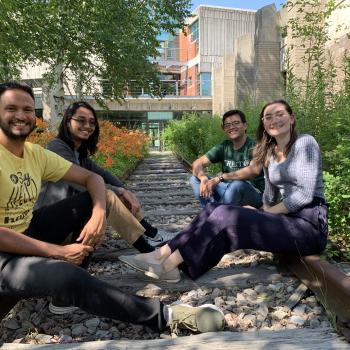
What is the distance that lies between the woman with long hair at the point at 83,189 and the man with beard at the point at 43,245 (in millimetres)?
346

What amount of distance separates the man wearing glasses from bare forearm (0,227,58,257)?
2.33 metres

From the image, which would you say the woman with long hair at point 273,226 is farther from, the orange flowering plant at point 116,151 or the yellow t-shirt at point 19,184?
the orange flowering plant at point 116,151

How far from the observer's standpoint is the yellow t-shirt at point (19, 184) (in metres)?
2.41

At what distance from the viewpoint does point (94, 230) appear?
9.14ft

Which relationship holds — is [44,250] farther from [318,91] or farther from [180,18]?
[180,18]

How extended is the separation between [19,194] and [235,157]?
279 cm

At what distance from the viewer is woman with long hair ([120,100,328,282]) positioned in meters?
2.85

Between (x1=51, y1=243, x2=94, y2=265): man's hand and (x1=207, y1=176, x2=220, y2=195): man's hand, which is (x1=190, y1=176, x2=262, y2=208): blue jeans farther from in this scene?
(x1=51, y1=243, x2=94, y2=265): man's hand

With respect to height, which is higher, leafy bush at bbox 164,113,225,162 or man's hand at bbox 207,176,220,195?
leafy bush at bbox 164,113,225,162

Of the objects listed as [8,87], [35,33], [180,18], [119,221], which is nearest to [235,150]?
[119,221]

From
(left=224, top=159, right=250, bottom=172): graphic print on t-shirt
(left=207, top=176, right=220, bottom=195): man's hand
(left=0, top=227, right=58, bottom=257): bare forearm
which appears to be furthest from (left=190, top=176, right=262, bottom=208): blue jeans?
(left=0, top=227, right=58, bottom=257): bare forearm

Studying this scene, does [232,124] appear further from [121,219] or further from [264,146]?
[121,219]

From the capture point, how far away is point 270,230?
285 centimetres

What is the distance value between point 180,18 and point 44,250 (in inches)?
621
